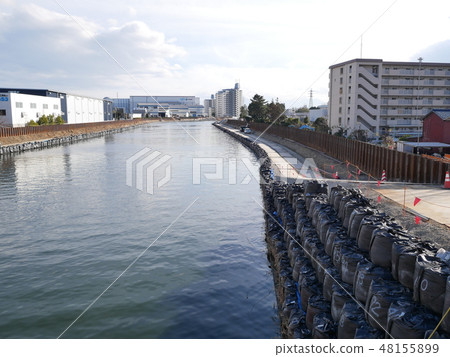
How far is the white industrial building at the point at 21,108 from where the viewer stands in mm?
73938

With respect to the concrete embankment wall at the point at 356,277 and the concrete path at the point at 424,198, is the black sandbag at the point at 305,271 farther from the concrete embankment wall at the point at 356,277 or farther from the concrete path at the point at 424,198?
the concrete path at the point at 424,198

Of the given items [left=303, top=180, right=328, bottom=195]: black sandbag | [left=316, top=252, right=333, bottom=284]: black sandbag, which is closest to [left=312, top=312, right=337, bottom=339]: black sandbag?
[left=316, top=252, right=333, bottom=284]: black sandbag

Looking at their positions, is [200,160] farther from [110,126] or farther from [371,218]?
[110,126]

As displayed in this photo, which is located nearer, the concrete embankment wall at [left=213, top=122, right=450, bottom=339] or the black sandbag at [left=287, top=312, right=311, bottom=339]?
the concrete embankment wall at [left=213, top=122, right=450, bottom=339]

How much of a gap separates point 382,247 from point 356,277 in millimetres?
1056

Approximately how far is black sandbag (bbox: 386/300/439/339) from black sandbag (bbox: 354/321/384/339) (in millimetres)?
257

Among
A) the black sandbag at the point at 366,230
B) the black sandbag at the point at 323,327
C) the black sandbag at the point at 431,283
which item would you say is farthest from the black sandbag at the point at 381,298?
the black sandbag at the point at 366,230

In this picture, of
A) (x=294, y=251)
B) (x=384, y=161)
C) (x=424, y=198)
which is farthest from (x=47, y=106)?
(x=424, y=198)

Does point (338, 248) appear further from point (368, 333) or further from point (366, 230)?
point (368, 333)

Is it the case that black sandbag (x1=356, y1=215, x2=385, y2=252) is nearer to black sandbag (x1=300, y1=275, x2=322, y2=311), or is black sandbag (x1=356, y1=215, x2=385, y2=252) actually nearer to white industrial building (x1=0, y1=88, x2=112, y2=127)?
black sandbag (x1=300, y1=275, x2=322, y2=311)

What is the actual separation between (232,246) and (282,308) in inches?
252

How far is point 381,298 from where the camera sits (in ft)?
25.1

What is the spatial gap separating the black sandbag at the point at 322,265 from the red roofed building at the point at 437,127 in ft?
121

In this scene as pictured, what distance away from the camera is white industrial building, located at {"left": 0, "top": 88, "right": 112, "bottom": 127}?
245ft
